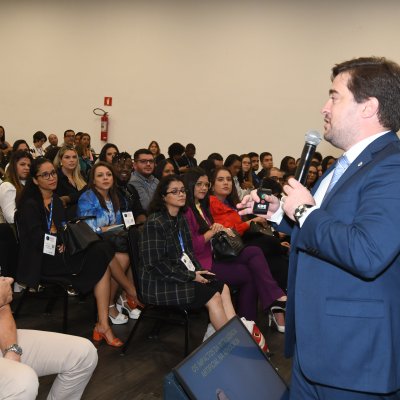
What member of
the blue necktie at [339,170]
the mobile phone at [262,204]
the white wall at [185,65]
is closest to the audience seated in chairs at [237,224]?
the mobile phone at [262,204]

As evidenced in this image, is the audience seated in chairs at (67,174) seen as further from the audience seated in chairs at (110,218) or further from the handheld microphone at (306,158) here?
the handheld microphone at (306,158)

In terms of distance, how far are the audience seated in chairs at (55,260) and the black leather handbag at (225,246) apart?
799mm

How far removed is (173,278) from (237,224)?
4.80ft

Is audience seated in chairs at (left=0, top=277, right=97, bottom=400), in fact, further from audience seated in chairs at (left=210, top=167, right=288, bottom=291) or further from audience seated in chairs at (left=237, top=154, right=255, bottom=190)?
audience seated in chairs at (left=237, top=154, right=255, bottom=190)

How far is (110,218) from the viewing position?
4293 mm

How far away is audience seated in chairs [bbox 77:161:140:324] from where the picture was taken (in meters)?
3.99

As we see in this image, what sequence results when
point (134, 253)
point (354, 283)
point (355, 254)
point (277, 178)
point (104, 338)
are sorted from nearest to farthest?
1. point (355, 254)
2. point (354, 283)
3. point (134, 253)
4. point (104, 338)
5. point (277, 178)

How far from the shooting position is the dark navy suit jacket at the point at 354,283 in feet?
4.11

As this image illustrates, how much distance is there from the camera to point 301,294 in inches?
55.6

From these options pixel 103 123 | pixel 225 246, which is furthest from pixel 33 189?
pixel 103 123

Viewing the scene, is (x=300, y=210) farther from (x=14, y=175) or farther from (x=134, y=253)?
(x=14, y=175)

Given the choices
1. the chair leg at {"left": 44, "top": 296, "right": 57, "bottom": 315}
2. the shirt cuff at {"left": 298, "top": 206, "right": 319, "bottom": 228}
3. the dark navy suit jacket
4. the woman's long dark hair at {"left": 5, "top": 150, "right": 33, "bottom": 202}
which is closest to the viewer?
the dark navy suit jacket

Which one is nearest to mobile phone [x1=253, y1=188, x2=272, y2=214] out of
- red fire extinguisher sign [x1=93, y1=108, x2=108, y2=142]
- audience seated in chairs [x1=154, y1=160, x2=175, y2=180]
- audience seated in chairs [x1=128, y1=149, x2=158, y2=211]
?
audience seated in chairs [x1=128, y1=149, x2=158, y2=211]

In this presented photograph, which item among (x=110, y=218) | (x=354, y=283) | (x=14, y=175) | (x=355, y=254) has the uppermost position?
(x=355, y=254)
